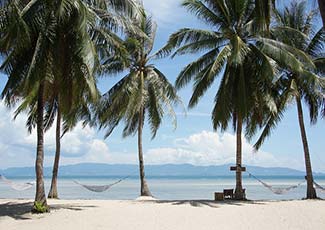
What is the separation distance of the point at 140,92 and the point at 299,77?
6.06 m

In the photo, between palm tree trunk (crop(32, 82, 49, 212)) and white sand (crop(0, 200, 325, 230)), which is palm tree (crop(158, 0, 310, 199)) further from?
palm tree trunk (crop(32, 82, 49, 212))

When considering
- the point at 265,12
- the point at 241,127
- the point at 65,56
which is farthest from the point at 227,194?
the point at 265,12

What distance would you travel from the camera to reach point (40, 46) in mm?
11219

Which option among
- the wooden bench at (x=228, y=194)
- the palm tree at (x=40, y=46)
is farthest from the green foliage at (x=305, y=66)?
the palm tree at (x=40, y=46)

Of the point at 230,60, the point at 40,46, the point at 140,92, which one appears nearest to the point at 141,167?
the point at 140,92

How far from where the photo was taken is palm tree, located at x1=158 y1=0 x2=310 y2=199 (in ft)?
48.9

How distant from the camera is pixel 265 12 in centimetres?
768

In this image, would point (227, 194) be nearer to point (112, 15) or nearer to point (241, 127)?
point (241, 127)

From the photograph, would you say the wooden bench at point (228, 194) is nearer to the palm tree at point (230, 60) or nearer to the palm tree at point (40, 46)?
the palm tree at point (230, 60)

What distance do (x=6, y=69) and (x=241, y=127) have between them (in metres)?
8.22

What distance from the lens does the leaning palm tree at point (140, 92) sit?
58.9 ft

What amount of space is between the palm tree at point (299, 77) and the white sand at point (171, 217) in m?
3.84

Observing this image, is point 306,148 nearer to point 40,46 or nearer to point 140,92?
point 140,92

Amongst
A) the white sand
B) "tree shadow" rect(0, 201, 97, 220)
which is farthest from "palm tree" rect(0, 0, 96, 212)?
the white sand
